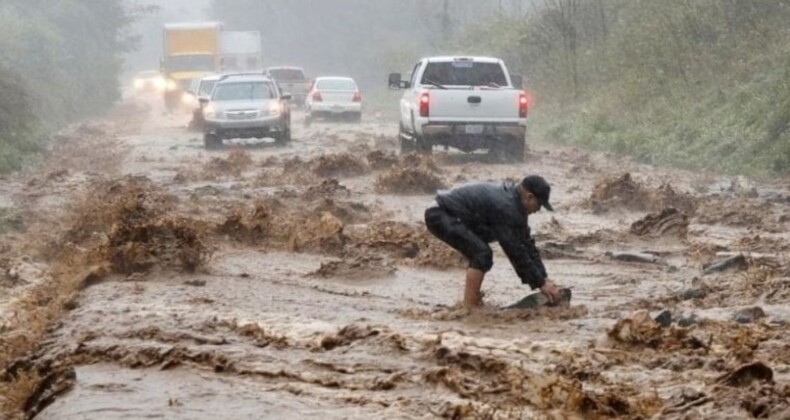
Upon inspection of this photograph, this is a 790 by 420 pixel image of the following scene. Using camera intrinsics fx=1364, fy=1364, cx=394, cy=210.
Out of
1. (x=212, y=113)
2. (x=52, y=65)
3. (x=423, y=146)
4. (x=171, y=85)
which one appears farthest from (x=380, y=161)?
(x=171, y=85)

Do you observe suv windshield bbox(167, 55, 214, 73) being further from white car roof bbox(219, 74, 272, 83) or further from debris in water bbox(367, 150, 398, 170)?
debris in water bbox(367, 150, 398, 170)

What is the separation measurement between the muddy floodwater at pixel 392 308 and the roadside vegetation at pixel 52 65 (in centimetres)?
907

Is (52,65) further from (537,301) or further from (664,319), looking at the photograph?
(664,319)

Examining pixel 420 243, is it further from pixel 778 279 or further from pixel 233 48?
pixel 233 48

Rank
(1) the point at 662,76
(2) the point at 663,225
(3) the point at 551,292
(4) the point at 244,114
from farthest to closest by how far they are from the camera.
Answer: (4) the point at 244,114 → (1) the point at 662,76 → (2) the point at 663,225 → (3) the point at 551,292

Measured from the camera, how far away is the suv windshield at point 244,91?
97.3ft

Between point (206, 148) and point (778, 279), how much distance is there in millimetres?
20187

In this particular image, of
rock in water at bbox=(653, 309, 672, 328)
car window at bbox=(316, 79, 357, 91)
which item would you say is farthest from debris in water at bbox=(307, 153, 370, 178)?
car window at bbox=(316, 79, 357, 91)

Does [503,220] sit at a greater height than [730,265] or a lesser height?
greater

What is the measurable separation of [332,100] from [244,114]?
11735mm

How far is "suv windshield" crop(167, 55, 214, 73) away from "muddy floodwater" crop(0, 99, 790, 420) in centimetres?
3258

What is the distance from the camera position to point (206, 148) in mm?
29203

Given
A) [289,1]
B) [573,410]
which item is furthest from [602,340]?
[289,1]

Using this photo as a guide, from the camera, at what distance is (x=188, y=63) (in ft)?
171
